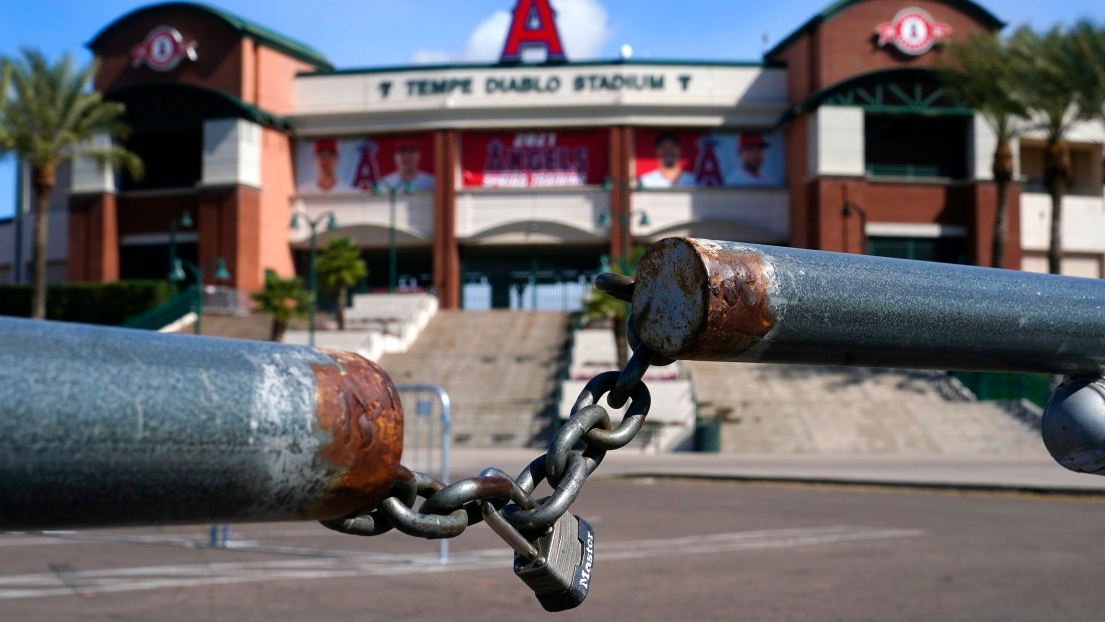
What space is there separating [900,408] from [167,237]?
110 feet

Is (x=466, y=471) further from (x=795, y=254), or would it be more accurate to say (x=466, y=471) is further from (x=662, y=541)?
(x=795, y=254)

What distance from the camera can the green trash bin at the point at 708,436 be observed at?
30.5 metres

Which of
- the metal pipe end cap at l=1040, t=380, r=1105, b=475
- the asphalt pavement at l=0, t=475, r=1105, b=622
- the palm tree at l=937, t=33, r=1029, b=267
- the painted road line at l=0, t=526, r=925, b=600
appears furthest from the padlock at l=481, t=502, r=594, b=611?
the palm tree at l=937, t=33, r=1029, b=267

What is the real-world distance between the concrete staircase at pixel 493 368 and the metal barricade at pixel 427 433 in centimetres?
→ 240

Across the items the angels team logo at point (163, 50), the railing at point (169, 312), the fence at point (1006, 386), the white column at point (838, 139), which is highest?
the angels team logo at point (163, 50)

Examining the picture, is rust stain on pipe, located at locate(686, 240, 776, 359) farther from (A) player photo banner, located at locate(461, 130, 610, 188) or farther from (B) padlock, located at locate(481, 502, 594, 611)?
(A) player photo banner, located at locate(461, 130, 610, 188)

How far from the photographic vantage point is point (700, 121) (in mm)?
52375

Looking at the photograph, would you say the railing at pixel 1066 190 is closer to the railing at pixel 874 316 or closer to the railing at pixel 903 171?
the railing at pixel 903 171

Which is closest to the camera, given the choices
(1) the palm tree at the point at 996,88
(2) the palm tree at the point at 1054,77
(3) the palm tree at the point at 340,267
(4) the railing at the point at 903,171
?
(2) the palm tree at the point at 1054,77

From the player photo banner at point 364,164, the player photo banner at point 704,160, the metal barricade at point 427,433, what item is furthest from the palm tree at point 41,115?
the player photo banner at point 704,160

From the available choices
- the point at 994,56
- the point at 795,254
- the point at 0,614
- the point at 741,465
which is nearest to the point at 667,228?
the point at 994,56

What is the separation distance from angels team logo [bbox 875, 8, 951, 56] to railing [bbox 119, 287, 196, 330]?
30.8 metres

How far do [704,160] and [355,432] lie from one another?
5288cm

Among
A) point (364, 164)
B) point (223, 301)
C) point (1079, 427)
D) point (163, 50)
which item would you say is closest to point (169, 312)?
point (223, 301)
